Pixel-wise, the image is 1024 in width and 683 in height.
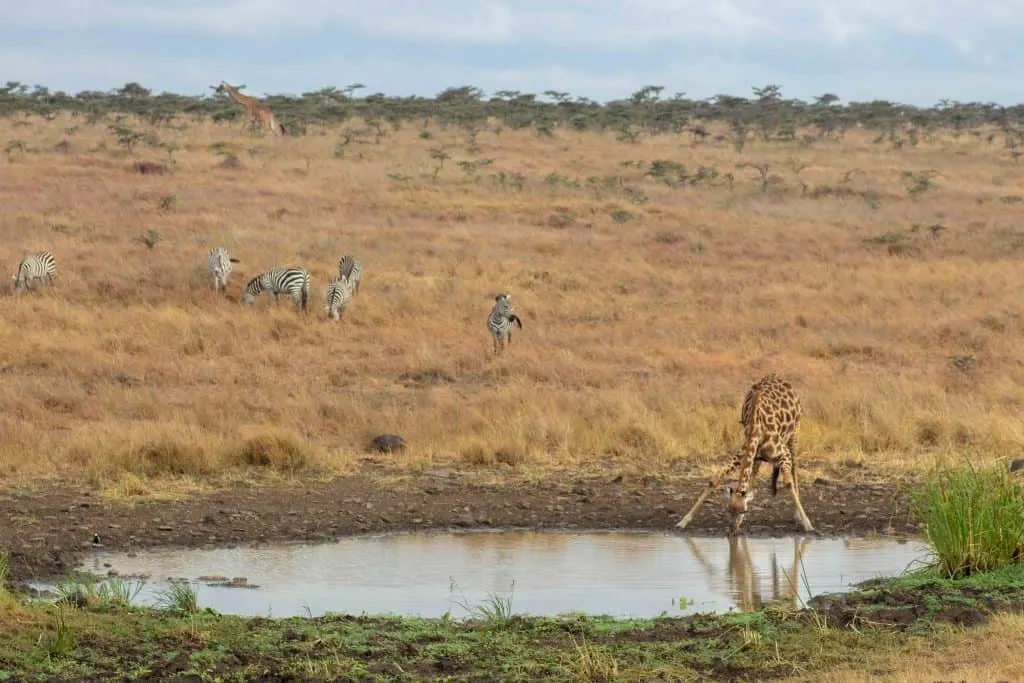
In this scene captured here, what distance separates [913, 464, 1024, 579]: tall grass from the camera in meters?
8.01

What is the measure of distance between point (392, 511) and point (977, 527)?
4604 mm

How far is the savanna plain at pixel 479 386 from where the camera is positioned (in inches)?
269

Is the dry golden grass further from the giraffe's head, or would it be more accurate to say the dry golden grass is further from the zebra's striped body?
the giraffe's head

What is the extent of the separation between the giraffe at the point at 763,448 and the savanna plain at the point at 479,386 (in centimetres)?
41

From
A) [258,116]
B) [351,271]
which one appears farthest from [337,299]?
[258,116]

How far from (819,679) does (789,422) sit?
4.89 m

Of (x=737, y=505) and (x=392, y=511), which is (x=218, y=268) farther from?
(x=737, y=505)

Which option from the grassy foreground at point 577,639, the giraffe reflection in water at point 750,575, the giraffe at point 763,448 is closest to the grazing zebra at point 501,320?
the giraffe at point 763,448

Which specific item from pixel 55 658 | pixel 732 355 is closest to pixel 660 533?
pixel 55 658

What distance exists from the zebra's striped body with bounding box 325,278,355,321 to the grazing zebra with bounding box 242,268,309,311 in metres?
0.67

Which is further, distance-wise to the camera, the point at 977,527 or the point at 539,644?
the point at 977,527

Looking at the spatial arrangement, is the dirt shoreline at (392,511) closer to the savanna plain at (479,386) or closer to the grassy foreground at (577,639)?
the savanna plain at (479,386)

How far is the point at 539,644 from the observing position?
6.89 m

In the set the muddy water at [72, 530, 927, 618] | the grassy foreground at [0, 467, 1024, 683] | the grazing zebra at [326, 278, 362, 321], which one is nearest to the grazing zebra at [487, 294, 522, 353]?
the grazing zebra at [326, 278, 362, 321]
